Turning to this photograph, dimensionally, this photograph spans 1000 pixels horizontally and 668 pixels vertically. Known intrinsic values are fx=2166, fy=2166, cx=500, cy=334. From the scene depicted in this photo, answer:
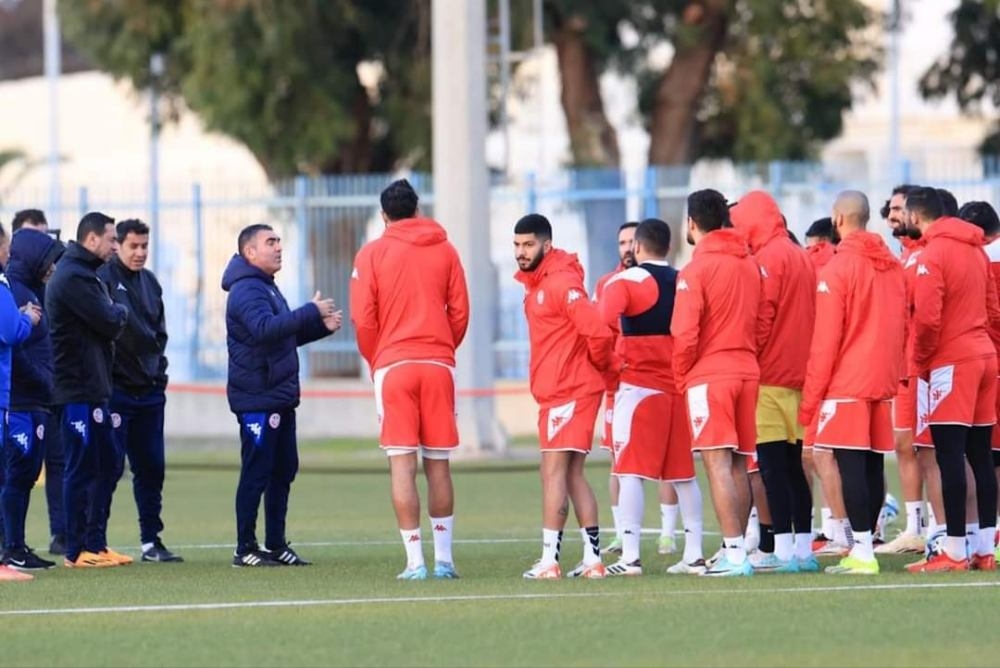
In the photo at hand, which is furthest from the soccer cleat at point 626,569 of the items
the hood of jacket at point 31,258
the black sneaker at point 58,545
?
the hood of jacket at point 31,258

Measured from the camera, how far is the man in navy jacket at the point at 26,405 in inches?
539

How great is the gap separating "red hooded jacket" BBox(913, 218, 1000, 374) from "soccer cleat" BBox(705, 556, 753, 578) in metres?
1.73

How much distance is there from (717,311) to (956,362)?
1.57m

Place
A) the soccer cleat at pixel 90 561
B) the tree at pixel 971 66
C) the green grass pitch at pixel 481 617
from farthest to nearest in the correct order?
the tree at pixel 971 66, the soccer cleat at pixel 90 561, the green grass pitch at pixel 481 617

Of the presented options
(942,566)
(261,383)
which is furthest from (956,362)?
(261,383)

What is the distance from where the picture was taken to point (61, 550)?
48.9ft

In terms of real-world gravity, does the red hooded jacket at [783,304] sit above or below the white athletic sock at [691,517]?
above

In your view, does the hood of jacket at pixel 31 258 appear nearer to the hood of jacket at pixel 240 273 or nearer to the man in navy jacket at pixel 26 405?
the man in navy jacket at pixel 26 405

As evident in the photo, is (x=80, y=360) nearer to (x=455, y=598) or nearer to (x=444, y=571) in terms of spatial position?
(x=444, y=571)

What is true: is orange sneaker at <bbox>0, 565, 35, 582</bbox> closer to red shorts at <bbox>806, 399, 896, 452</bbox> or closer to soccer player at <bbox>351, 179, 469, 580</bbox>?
soccer player at <bbox>351, 179, 469, 580</bbox>

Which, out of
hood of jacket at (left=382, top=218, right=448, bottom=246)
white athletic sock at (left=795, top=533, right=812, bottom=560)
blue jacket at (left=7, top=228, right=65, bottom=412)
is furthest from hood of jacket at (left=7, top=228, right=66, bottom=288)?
white athletic sock at (left=795, top=533, right=812, bottom=560)

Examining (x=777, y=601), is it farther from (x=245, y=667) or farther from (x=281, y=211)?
(x=281, y=211)

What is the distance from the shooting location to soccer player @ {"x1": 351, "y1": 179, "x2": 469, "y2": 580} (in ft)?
41.4

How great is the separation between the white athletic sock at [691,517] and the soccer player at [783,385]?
43 cm
